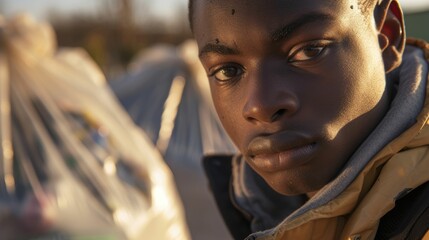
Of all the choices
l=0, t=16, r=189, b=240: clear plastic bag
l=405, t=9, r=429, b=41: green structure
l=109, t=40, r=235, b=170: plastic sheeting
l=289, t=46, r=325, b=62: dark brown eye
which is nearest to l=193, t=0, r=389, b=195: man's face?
l=289, t=46, r=325, b=62: dark brown eye

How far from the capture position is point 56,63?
153 inches

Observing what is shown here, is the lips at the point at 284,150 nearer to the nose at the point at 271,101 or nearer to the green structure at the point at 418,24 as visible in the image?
the nose at the point at 271,101

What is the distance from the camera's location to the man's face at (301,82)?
0.99m

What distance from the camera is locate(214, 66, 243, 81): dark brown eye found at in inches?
41.9

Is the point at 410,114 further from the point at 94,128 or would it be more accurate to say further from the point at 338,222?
the point at 94,128

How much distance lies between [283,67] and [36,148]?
2.38 metres

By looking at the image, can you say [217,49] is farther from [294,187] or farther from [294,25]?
[294,187]

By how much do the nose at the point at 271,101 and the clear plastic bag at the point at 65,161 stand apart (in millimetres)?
1989

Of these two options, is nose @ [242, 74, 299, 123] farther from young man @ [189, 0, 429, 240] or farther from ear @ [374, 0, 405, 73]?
ear @ [374, 0, 405, 73]

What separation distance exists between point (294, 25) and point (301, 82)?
0.08 meters

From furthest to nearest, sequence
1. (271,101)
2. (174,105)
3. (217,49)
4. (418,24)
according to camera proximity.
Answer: (174,105)
(418,24)
(217,49)
(271,101)

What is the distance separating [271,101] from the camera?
967 millimetres

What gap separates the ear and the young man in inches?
2.0

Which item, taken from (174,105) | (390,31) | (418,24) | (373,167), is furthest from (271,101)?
(174,105)
